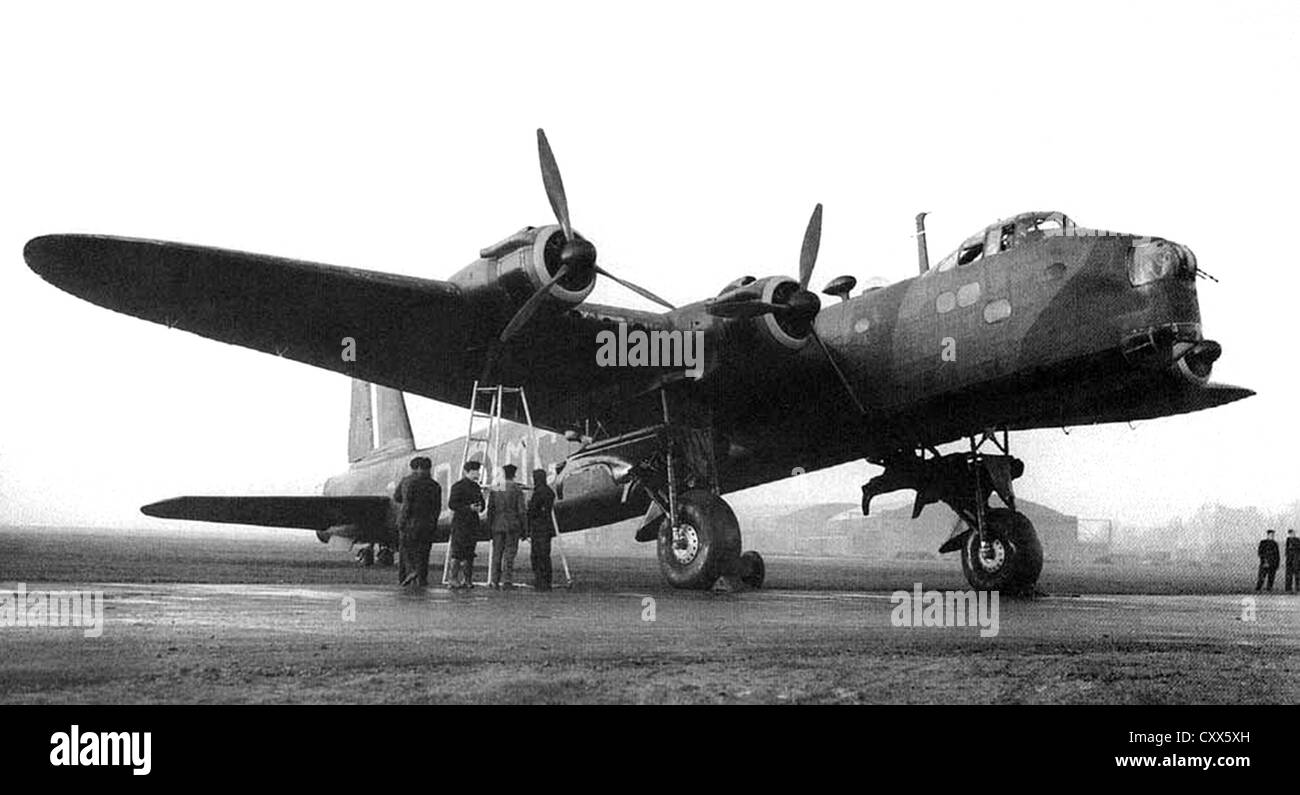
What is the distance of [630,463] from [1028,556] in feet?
19.2

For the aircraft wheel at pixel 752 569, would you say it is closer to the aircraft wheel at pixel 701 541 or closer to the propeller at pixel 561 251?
the aircraft wheel at pixel 701 541

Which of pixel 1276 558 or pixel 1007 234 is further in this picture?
pixel 1276 558

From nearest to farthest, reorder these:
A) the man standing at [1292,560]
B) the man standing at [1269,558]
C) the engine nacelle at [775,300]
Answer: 1. the engine nacelle at [775,300]
2. the man standing at [1292,560]
3. the man standing at [1269,558]

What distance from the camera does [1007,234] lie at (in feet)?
46.3

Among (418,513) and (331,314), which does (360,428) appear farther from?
(331,314)

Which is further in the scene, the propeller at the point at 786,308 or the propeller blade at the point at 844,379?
the propeller blade at the point at 844,379

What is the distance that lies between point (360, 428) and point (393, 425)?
1871mm

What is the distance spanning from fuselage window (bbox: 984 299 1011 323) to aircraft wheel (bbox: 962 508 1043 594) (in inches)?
133

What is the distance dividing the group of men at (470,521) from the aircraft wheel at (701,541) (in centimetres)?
182

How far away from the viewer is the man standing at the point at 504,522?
15430 millimetres

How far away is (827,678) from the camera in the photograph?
21.9 ft

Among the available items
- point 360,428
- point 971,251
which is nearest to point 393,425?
point 360,428

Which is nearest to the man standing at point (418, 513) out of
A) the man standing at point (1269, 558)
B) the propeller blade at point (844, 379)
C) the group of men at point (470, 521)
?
the group of men at point (470, 521)
